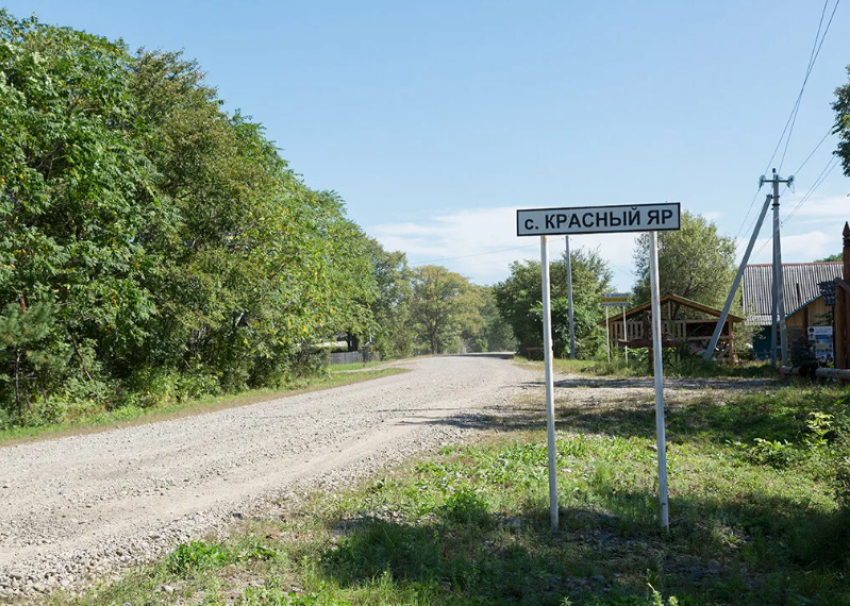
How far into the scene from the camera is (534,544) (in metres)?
5.88

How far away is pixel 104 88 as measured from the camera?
17.2m

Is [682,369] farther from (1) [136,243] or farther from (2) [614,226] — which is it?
(2) [614,226]

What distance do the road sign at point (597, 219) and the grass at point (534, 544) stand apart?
104 inches

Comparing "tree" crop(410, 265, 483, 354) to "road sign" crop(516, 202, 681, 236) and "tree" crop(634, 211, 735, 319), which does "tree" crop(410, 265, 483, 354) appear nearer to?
"tree" crop(634, 211, 735, 319)

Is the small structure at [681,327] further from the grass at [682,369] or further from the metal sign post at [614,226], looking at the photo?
the metal sign post at [614,226]

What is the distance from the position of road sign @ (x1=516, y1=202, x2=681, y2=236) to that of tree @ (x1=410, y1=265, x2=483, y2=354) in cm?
10715

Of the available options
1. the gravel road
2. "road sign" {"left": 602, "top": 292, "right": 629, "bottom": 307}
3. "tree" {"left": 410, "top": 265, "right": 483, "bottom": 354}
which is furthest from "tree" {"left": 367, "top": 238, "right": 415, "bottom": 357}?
the gravel road

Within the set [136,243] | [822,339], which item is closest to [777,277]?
[822,339]

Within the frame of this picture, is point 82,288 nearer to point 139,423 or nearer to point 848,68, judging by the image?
point 139,423

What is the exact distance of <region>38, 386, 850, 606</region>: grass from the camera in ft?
15.8

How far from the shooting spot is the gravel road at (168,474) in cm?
593

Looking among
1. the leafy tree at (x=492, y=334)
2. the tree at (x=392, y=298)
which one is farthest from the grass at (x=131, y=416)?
the leafy tree at (x=492, y=334)

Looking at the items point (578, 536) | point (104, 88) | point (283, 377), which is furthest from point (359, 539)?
point (283, 377)

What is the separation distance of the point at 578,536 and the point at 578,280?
194ft
